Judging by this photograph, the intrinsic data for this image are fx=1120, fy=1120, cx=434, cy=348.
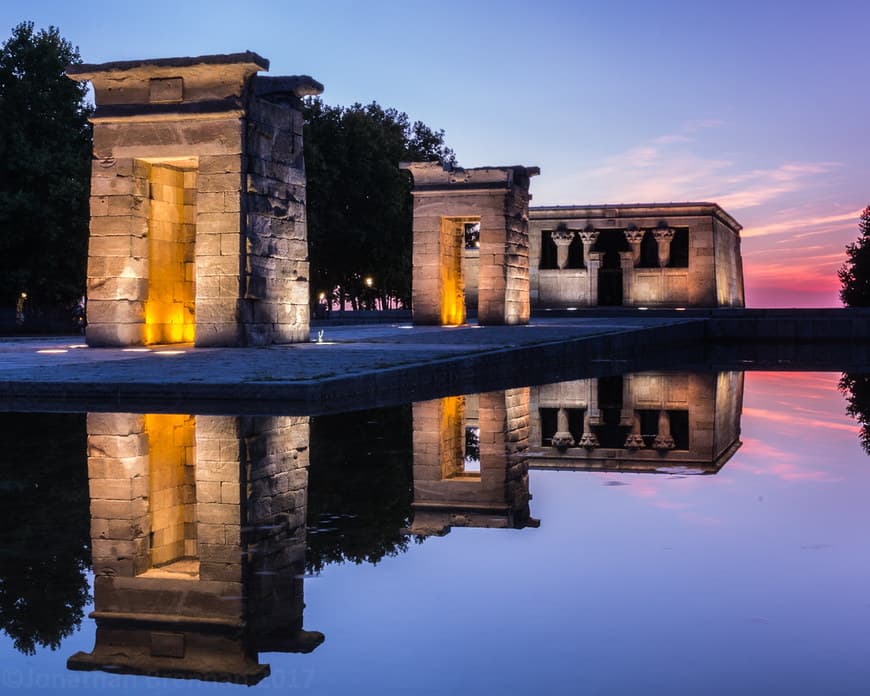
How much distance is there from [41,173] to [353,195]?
49.0 ft

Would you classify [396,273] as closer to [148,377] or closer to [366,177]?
[366,177]

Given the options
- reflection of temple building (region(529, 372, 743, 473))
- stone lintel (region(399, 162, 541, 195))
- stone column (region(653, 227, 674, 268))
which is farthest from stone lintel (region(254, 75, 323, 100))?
stone column (region(653, 227, 674, 268))

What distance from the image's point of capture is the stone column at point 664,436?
360 inches

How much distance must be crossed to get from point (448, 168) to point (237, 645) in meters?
28.9

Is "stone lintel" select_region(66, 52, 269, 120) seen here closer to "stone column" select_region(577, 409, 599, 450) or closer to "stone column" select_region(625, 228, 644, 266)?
"stone column" select_region(577, 409, 599, 450)

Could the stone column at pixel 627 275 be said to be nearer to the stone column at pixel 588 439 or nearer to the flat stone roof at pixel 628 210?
the flat stone roof at pixel 628 210

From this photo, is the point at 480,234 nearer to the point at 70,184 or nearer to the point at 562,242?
the point at 70,184

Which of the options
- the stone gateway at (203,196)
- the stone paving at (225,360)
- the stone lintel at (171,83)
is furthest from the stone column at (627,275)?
the stone lintel at (171,83)

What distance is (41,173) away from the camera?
36.5m

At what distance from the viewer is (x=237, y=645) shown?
11.6 feet

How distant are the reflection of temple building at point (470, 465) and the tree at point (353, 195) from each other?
A: 34.7 metres

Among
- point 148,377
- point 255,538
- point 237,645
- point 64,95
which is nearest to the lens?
point 237,645

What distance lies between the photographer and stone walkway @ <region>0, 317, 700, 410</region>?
10.9m

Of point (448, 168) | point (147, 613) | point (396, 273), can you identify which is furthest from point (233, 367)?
point (396, 273)
